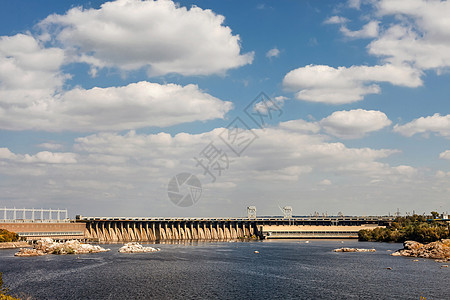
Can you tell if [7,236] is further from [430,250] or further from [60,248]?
[430,250]

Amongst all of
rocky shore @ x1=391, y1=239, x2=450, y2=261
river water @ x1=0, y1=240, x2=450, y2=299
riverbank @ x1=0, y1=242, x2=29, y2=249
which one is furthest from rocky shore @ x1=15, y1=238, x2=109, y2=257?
rocky shore @ x1=391, y1=239, x2=450, y2=261

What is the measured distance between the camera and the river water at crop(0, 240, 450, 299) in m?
81.0

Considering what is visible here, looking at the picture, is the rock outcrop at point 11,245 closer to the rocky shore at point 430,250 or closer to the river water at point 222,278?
the river water at point 222,278

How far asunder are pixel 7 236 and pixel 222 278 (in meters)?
123

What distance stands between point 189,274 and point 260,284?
73.3ft

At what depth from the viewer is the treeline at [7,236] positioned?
178 metres

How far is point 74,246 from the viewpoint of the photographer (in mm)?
164500

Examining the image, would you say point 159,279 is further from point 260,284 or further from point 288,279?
point 288,279

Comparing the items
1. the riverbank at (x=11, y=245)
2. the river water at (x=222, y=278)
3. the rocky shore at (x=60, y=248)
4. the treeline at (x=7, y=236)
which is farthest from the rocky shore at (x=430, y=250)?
the treeline at (x=7, y=236)

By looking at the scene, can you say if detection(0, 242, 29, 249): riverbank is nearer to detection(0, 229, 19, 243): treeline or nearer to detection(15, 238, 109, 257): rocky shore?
detection(0, 229, 19, 243): treeline

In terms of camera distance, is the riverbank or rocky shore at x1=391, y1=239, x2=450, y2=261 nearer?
rocky shore at x1=391, y1=239, x2=450, y2=261

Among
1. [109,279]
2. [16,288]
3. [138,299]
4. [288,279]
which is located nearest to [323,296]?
[288,279]

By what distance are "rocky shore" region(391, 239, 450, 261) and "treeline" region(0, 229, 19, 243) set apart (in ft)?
529

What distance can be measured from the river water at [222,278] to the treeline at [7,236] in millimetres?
45265
